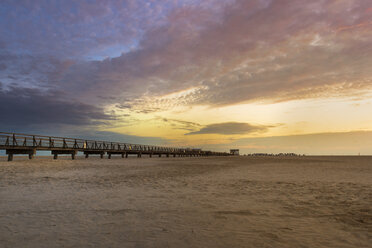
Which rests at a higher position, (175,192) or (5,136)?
(5,136)

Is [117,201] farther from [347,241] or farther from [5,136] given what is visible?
[5,136]

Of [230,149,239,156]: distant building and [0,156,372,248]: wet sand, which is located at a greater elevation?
[0,156,372,248]: wet sand

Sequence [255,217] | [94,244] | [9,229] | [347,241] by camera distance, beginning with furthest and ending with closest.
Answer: [255,217]
[9,229]
[347,241]
[94,244]

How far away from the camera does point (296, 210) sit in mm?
5387

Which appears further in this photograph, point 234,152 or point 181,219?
point 234,152

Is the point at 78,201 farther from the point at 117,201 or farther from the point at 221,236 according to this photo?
the point at 221,236

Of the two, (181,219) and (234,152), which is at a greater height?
(181,219)

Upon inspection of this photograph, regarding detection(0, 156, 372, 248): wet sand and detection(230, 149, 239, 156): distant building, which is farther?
detection(230, 149, 239, 156): distant building

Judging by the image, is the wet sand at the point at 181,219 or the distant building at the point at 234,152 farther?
the distant building at the point at 234,152

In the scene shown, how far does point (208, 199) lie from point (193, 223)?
2219 mm

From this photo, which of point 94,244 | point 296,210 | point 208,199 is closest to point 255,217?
point 296,210

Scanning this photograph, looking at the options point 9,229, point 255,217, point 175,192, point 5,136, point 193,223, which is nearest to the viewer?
point 9,229

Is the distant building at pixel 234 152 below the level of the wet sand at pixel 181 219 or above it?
below

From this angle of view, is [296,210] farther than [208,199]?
No
